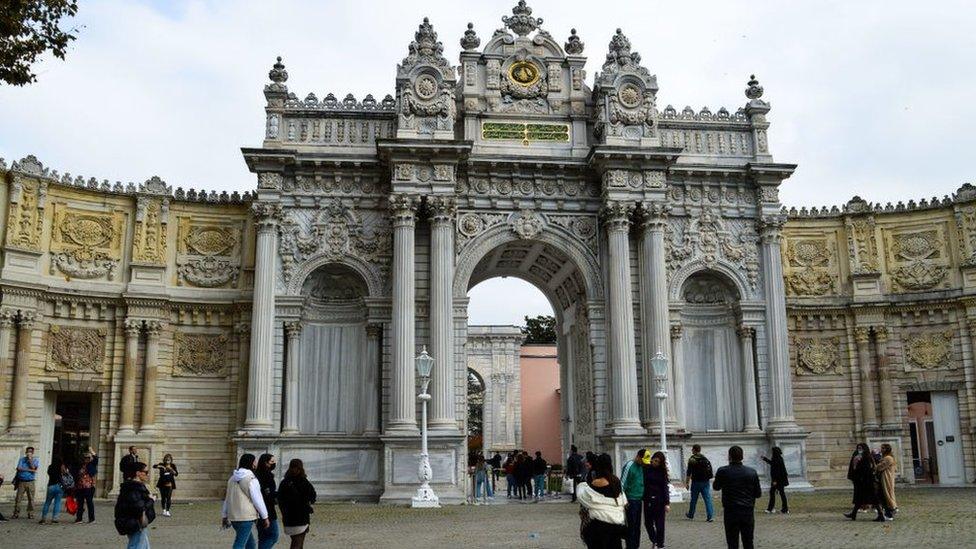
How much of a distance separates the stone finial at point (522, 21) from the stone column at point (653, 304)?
721cm

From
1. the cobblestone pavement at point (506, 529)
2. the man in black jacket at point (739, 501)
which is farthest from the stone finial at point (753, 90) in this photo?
the man in black jacket at point (739, 501)

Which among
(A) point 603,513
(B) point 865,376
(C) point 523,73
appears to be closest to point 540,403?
(B) point 865,376

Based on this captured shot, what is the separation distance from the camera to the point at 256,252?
29484 mm

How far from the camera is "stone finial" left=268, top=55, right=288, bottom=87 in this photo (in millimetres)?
30391

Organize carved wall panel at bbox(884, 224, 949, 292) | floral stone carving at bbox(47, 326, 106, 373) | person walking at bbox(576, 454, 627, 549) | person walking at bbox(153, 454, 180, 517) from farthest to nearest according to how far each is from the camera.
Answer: carved wall panel at bbox(884, 224, 949, 292) < floral stone carving at bbox(47, 326, 106, 373) < person walking at bbox(153, 454, 180, 517) < person walking at bbox(576, 454, 627, 549)

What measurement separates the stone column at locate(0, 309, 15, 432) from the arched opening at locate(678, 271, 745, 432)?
67.6 feet

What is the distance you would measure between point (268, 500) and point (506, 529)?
22.0ft

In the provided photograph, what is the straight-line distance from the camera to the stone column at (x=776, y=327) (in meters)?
29.8

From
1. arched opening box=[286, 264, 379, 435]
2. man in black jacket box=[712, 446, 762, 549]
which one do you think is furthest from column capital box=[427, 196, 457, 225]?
man in black jacket box=[712, 446, 762, 549]

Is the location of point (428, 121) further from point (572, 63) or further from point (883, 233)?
point (883, 233)

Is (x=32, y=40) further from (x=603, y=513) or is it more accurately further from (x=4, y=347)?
(x=4, y=347)

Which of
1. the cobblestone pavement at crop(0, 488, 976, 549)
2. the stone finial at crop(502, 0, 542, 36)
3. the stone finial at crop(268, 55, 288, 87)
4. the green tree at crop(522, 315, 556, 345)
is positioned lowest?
the cobblestone pavement at crop(0, 488, 976, 549)

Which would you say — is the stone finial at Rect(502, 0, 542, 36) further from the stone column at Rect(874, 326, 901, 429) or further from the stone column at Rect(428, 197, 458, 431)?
the stone column at Rect(874, 326, 901, 429)

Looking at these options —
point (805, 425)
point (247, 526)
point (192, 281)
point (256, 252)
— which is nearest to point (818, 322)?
point (805, 425)
